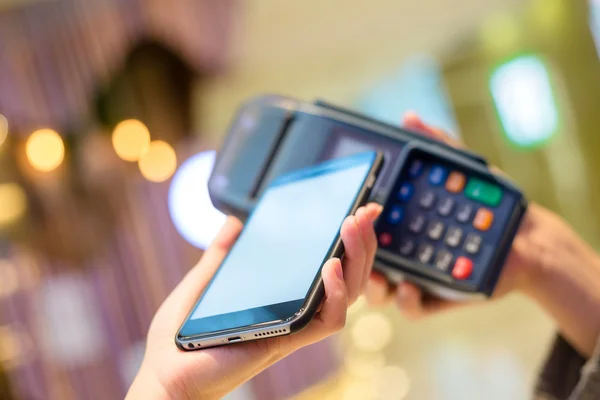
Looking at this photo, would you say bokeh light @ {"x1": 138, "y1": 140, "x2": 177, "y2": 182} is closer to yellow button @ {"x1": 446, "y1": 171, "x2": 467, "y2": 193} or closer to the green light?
the green light

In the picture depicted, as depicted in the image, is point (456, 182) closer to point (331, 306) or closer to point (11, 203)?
point (331, 306)

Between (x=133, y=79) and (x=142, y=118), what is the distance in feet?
0.38

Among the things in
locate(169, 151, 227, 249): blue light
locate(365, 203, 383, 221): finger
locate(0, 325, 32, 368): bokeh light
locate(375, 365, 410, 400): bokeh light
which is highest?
locate(365, 203, 383, 221): finger

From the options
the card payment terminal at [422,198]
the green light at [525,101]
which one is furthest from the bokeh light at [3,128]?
the green light at [525,101]

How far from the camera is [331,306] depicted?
338 millimetres

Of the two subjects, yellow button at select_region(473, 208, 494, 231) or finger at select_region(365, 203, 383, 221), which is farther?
yellow button at select_region(473, 208, 494, 231)

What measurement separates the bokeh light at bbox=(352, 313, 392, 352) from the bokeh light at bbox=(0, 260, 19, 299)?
38.6 inches

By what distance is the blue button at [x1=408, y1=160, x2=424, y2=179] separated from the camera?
1.67ft

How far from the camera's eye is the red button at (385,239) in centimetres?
50

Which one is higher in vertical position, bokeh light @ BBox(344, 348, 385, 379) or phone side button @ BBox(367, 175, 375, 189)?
phone side button @ BBox(367, 175, 375, 189)

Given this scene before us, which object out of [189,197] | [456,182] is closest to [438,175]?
[456,182]

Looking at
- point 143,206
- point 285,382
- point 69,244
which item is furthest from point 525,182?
point 69,244

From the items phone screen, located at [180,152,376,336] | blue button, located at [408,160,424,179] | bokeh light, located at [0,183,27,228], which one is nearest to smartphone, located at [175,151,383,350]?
phone screen, located at [180,152,376,336]

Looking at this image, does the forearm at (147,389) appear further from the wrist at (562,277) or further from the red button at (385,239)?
the wrist at (562,277)
